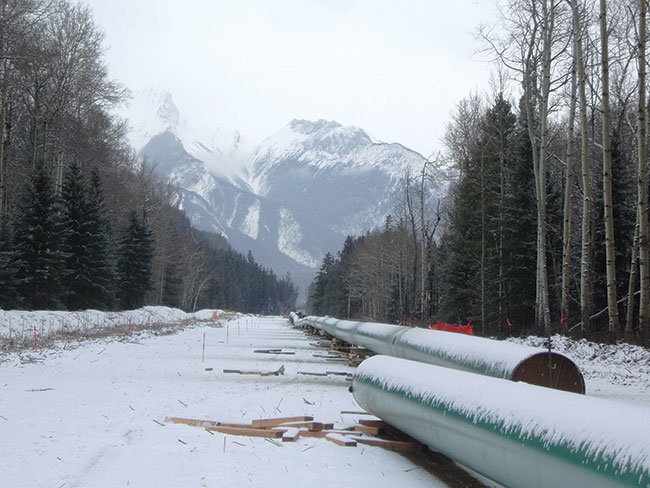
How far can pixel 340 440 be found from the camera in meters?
7.29

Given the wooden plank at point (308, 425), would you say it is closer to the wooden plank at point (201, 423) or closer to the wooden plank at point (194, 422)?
the wooden plank at point (201, 423)

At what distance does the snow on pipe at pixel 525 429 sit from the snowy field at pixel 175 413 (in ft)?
2.56

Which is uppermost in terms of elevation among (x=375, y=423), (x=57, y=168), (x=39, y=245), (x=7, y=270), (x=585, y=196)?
(x=57, y=168)

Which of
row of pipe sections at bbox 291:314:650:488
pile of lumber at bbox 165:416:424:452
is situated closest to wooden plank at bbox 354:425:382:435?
pile of lumber at bbox 165:416:424:452

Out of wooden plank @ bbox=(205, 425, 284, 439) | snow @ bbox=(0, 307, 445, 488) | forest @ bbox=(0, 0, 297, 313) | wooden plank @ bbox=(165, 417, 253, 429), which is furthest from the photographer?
forest @ bbox=(0, 0, 297, 313)

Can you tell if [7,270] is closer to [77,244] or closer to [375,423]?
[77,244]

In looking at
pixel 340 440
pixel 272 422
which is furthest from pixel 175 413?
pixel 340 440

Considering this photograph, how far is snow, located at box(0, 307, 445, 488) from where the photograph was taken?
Answer: 5859mm

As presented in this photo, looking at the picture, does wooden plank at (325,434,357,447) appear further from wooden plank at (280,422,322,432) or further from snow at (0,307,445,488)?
wooden plank at (280,422,322,432)

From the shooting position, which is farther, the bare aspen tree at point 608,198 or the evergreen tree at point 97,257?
the evergreen tree at point 97,257

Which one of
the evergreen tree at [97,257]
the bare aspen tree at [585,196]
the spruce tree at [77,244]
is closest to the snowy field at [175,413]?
the bare aspen tree at [585,196]

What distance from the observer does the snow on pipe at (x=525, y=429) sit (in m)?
3.49

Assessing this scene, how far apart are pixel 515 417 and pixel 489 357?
372cm

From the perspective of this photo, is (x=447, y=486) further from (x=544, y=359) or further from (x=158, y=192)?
(x=158, y=192)
